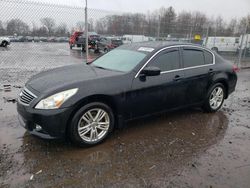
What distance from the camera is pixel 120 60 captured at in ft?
14.6

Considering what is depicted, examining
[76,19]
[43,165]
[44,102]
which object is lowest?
[43,165]

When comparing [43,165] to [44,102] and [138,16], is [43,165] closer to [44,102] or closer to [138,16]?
[44,102]

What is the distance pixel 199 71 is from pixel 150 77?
1.37m

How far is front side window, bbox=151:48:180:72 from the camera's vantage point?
428 centimetres

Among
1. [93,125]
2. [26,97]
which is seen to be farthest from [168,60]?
[26,97]

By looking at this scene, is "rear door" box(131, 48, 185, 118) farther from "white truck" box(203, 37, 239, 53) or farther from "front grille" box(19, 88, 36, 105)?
"white truck" box(203, 37, 239, 53)

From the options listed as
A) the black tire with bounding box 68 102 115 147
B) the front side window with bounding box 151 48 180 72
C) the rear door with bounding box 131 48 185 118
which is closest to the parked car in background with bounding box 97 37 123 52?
the front side window with bounding box 151 48 180 72

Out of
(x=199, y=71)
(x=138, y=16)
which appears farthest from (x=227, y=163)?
(x=138, y=16)

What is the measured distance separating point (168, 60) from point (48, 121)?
2.52 metres

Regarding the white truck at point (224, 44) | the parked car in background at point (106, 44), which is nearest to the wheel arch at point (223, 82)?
the parked car in background at point (106, 44)

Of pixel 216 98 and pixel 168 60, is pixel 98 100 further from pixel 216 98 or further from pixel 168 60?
pixel 216 98

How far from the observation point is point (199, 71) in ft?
15.8

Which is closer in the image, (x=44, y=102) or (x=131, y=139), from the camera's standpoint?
(x=44, y=102)

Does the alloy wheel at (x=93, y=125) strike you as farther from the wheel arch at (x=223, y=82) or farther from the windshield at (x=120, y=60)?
the wheel arch at (x=223, y=82)
